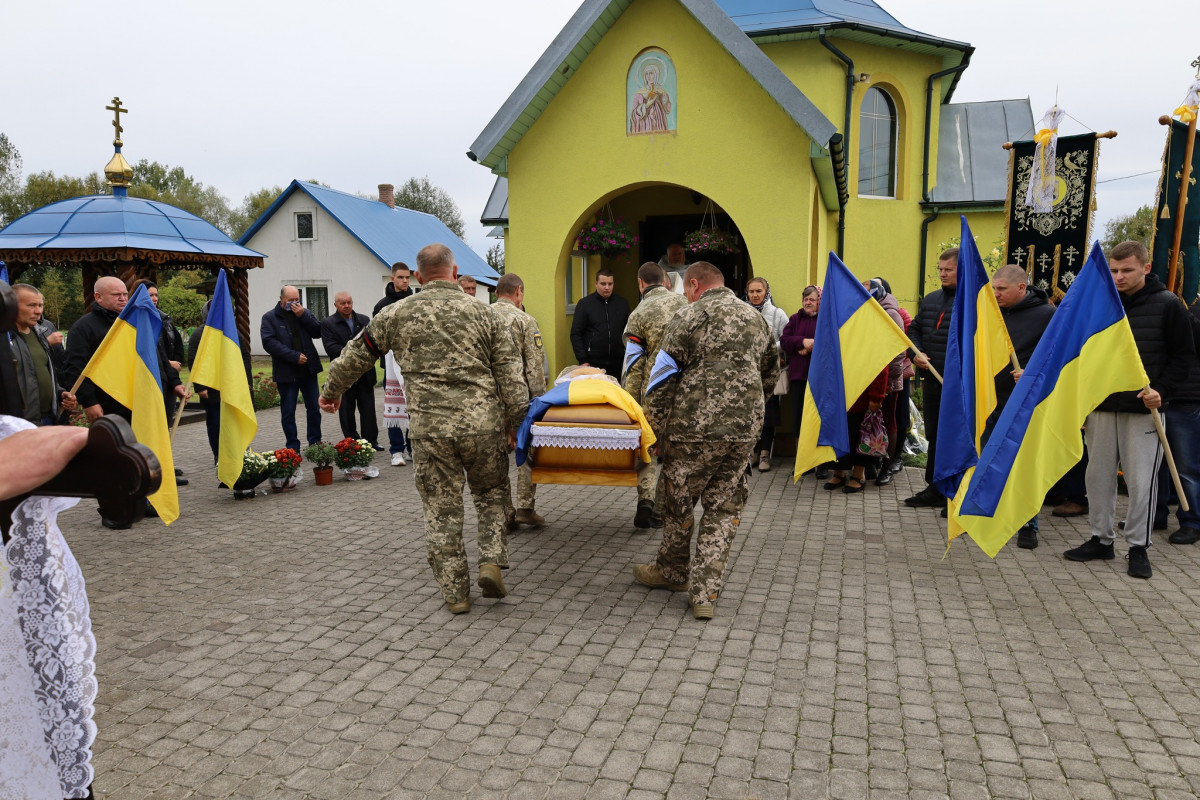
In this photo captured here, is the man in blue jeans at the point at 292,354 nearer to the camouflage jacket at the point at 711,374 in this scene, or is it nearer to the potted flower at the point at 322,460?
the potted flower at the point at 322,460

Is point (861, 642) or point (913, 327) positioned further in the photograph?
point (913, 327)

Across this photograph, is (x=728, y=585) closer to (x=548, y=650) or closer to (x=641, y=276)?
(x=548, y=650)

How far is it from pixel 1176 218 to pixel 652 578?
21.9 ft

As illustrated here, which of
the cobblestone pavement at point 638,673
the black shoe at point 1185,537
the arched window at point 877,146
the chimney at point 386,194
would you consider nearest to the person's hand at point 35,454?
the cobblestone pavement at point 638,673

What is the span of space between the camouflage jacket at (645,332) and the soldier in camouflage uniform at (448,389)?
4.29ft

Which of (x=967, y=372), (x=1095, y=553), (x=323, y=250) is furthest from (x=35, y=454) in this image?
(x=323, y=250)

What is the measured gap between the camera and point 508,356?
5160 mm

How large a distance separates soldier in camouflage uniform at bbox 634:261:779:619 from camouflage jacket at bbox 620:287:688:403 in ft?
3.93

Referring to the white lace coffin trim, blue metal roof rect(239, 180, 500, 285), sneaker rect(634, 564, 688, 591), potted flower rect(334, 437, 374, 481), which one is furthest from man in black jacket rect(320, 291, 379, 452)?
blue metal roof rect(239, 180, 500, 285)

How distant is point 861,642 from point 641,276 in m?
3.66

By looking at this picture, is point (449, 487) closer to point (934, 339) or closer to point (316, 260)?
point (934, 339)

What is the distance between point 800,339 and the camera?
9.12m

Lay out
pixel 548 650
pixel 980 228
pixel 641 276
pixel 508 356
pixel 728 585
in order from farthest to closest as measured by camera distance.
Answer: pixel 980 228 < pixel 641 276 < pixel 728 585 < pixel 508 356 < pixel 548 650

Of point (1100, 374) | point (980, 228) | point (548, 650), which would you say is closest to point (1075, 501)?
point (1100, 374)
